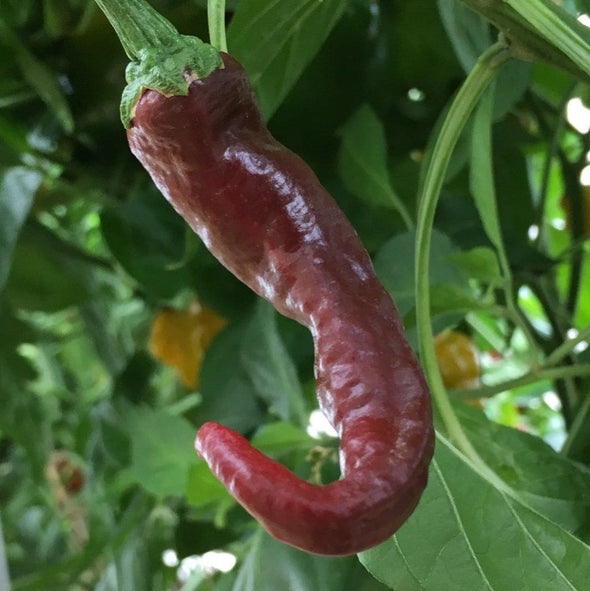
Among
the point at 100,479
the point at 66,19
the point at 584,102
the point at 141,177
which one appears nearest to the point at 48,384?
the point at 100,479

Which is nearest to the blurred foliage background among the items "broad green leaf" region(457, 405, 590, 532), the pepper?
"broad green leaf" region(457, 405, 590, 532)

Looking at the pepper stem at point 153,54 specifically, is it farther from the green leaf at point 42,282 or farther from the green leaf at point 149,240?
the green leaf at point 42,282

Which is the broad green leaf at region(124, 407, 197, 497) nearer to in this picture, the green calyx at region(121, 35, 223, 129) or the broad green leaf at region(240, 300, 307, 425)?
the broad green leaf at region(240, 300, 307, 425)

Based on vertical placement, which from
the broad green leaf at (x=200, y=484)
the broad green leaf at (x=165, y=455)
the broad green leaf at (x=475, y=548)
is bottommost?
the broad green leaf at (x=165, y=455)

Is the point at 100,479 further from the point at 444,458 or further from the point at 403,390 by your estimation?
the point at 403,390

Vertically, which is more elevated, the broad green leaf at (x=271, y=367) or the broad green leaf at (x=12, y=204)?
the broad green leaf at (x=12, y=204)

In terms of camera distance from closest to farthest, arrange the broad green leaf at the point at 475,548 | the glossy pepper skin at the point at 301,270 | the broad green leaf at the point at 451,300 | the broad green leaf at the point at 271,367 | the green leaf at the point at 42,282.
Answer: the glossy pepper skin at the point at 301,270
the broad green leaf at the point at 475,548
the broad green leaf at the point at 451,300
the broad green leaf at the point at 271,367
the green leaf at the point at 42,282

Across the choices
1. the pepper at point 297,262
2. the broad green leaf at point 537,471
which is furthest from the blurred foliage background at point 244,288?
the pepper at point 297,262
